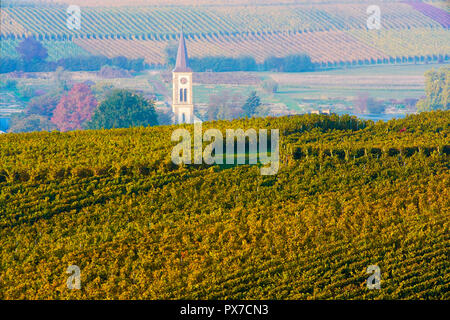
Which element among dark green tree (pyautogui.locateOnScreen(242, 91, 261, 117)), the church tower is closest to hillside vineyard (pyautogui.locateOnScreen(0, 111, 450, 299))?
the church tower

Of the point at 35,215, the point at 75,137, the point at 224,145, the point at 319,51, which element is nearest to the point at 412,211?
the point at 224,145

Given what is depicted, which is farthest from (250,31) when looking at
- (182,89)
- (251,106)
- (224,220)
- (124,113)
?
(224,220)

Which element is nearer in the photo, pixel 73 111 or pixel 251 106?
pixel 73 111

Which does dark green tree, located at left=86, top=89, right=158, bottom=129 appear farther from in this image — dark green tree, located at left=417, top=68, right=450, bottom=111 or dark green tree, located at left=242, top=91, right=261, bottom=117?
dark green tree, located at left=417, top=68, right=450, bottom=111

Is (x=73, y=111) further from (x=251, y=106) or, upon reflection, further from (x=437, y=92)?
(x=437, y=92)

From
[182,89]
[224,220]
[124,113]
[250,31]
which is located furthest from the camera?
[250,31]

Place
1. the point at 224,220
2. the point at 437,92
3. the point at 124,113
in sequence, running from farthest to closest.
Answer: the point at 437,92, the point at 124,113, the point at 224,220

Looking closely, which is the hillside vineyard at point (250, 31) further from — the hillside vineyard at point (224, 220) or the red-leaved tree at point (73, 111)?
the hillside vineyard at point (224, 220)
